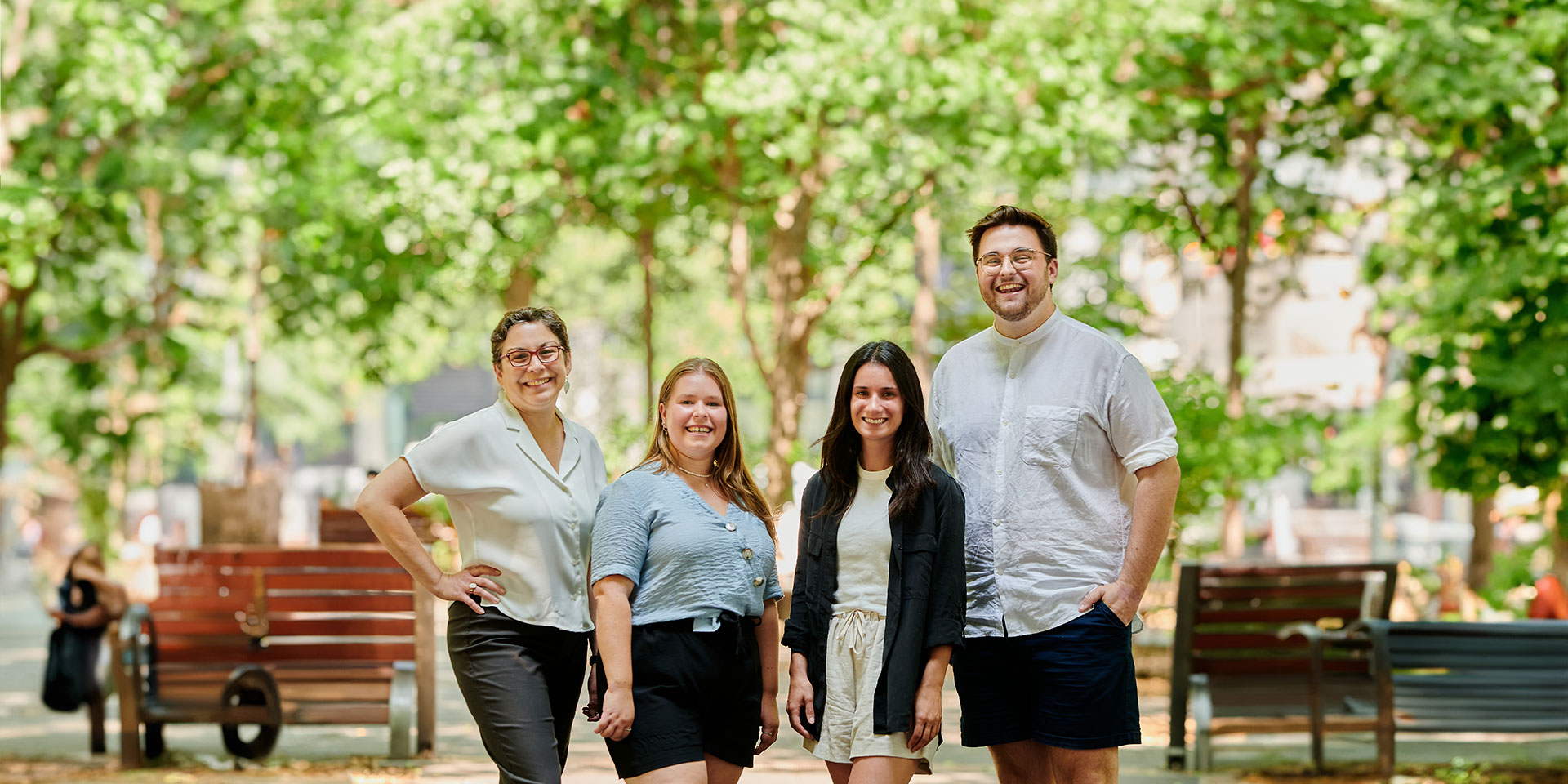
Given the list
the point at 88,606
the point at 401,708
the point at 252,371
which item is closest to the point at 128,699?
the point at 88,606

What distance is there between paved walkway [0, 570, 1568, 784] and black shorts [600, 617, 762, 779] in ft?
10.4

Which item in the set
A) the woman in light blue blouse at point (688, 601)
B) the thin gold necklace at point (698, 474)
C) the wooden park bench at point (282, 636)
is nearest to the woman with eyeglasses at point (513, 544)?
the woman in light blue blouse at point (688, 601)

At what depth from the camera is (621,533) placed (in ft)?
13.3

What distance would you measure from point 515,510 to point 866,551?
104cm

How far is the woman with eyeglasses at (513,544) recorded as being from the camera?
433 cm

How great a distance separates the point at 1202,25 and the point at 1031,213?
309 inches

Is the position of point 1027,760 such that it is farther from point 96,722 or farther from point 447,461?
point 96,722

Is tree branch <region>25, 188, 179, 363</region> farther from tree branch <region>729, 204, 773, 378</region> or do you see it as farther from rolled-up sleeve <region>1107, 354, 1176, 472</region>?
rolled-up sleeve <region>1107, 354, 1176, 472</region>

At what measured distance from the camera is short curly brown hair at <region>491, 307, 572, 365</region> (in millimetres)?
4488

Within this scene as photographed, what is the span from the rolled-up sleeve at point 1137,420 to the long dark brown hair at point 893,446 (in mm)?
489

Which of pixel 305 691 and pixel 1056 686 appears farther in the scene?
pixel 305 691

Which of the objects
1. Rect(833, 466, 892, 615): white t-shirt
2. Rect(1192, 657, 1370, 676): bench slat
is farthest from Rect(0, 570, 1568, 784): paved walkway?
Rect(833, 466, 892, 615): white t-shirt

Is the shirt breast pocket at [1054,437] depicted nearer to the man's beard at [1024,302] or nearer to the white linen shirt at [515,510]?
the man's beard at [1024,302]

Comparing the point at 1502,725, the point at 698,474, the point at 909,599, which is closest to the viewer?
the point at 909,599
